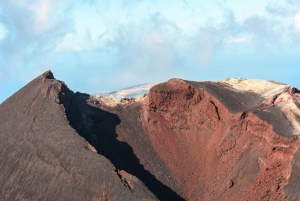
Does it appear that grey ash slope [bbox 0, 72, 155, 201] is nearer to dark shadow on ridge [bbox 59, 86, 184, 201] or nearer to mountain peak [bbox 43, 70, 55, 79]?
dark shadow on ridge [bbox 59, 86, 184, 201]

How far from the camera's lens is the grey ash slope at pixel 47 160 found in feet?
86.7

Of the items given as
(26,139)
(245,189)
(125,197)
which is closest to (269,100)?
(245,189)

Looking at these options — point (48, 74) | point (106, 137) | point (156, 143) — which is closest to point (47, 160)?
point (106, 137)

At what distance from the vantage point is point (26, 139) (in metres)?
31.1

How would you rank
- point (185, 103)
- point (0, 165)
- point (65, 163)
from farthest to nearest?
point (185, 103) → point (0, 165) → point (65, 163)

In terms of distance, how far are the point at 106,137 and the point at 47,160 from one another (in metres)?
10.1

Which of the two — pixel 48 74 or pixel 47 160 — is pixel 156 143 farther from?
pixel 47 160

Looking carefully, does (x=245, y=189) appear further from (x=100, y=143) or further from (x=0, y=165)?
(x=0, y=165)

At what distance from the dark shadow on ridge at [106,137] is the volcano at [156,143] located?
0.11 m

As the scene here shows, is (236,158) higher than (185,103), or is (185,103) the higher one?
(185,103)

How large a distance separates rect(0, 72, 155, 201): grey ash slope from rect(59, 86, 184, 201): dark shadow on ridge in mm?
2768

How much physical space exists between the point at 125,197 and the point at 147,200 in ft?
4.45

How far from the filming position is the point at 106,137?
3831cm

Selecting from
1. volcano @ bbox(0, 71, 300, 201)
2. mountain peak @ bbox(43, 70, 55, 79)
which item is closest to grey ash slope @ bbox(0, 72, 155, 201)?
volcano @ bbox(0, 71, 300, 201)
